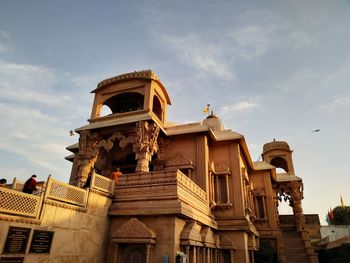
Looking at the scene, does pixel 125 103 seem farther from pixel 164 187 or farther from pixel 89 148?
pixel 164 187

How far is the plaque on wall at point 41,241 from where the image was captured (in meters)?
7.20

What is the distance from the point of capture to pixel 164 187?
1010 centimetres

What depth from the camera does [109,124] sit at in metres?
14.9

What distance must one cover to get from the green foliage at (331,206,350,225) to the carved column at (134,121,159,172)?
3813cm

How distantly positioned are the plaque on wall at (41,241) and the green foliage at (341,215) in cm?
4358

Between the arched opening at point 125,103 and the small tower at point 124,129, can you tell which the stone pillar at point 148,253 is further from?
the arched opening at point 125,103

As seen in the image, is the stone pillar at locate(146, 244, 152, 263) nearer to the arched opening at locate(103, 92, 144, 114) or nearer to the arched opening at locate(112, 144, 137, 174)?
the arched opening at locate(112, 144, 137, 174)

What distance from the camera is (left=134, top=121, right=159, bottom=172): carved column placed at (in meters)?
13.5

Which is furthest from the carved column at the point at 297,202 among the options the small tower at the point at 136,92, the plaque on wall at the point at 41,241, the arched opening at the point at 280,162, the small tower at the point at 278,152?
the plaque on wall at the point at 41,241

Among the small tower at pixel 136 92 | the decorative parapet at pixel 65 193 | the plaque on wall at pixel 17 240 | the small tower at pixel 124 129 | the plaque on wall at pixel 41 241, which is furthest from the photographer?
the small tower at pixel 136 92

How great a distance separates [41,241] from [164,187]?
14.7 feet

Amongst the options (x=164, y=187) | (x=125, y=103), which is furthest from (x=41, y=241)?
(x=125, y=103)

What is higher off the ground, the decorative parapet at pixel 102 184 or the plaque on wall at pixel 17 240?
the decorative parapet at pixel 102 184

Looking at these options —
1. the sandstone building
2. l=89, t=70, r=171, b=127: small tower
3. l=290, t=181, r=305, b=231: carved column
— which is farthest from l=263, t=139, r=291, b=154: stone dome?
l=89, t=70, r=171, b=127: small tower
